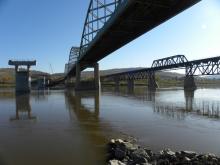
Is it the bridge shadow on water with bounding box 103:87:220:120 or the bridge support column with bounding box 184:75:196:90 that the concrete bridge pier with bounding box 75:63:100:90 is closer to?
the bridge support column with bounding box 184:75:196:90

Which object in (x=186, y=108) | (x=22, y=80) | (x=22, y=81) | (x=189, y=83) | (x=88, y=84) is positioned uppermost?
(x=22, y=80)

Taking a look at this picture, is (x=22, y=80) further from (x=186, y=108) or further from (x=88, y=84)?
(x=186, y=108)

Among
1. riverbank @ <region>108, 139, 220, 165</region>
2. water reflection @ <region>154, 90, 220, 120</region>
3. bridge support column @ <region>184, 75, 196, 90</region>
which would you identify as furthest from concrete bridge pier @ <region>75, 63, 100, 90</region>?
riverbank @ <region>108, 139, 220, 165</region>

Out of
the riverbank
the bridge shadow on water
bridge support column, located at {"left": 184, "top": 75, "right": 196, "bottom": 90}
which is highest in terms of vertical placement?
bridge support column, located at {"left": 184, "top": 75, "right": 196, "bottom": 90}

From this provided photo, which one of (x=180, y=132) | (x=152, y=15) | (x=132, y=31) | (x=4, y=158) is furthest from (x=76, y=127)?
(x=132, y=31)

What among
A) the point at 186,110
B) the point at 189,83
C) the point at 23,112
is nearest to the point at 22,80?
the point at 23,112

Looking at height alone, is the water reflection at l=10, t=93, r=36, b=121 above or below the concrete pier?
below

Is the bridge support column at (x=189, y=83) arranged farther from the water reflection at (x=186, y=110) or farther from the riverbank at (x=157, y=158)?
the riverbank at (x=157, y=158)

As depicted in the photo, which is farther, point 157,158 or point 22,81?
point 22,81

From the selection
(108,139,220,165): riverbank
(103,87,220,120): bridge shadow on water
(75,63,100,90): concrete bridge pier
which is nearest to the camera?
(108,139,220,165): riverbank

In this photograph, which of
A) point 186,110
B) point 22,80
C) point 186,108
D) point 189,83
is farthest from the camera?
point 189,83

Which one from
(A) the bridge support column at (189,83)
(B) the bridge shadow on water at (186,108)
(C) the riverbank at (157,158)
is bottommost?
(B) the bridge shadow on water at (186,108)

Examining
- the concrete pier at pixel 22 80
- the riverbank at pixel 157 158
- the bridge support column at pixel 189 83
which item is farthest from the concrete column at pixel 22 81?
the riverbank at pixel 157 158

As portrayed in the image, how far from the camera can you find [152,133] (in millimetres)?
20047
